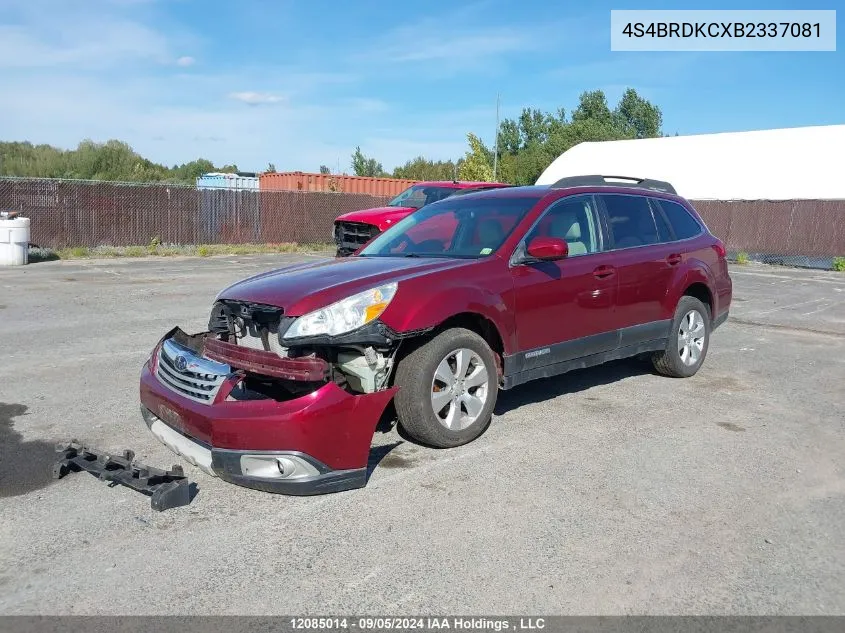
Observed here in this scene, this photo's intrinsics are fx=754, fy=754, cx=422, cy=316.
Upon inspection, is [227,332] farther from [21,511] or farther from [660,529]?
[660,529]

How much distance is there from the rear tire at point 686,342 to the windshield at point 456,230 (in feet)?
6.66

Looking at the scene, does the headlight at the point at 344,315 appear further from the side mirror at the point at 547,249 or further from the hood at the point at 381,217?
the hood at the point at 381,217

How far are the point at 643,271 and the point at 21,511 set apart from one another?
481 centimetres

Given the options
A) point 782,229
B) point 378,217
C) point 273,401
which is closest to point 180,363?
point 273,401

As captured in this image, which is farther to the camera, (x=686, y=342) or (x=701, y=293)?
(x=701, y=293)

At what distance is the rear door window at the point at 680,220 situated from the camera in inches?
275

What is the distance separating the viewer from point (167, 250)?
22047mm

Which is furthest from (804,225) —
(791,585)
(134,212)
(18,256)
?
(791,585)

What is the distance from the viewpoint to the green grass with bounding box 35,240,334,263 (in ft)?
65.0

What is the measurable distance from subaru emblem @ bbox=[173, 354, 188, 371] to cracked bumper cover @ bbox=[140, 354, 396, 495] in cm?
34

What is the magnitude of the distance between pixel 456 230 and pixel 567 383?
1.91 metres

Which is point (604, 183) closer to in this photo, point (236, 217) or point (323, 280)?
point (323, 280)

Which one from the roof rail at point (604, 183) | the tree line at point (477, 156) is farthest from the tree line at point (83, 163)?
the roof rail at point (604, 183)

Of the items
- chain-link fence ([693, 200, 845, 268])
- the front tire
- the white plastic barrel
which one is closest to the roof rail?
the front tire
